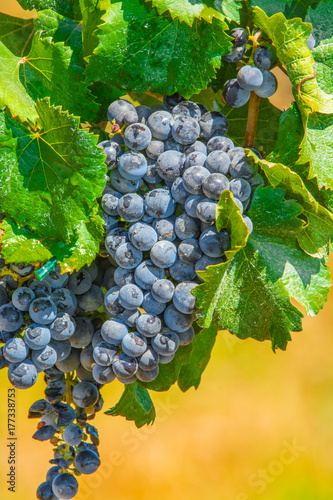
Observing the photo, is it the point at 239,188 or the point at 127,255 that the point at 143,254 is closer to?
the point at 127,255

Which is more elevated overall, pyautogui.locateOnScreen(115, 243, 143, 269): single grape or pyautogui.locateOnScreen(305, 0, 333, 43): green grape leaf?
pyautogui.locateOnScreen(305, 0, 333, 43): green grape leaf

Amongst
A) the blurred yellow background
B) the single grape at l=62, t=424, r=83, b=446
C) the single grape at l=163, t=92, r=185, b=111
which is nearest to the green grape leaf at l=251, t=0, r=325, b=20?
the single grape at l=163, t=92, r=185, b=111

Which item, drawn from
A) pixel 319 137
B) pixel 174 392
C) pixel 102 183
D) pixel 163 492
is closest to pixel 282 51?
pixel 319 137

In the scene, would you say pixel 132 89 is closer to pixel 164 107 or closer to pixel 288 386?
pixel 164 107

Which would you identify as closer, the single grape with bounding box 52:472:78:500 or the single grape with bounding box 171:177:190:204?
the single grape with bounding box 171:177:190:204

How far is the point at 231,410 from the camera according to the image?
1.58 meters

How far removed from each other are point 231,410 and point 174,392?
8.2 inches

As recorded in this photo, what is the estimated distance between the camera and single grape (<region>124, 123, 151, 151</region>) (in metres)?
0.50

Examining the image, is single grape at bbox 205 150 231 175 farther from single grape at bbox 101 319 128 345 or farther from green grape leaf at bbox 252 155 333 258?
single grape at bbox 101 319 128 345

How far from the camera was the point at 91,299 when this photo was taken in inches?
22.4

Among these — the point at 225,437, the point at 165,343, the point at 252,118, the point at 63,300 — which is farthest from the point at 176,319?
the point at 225,437

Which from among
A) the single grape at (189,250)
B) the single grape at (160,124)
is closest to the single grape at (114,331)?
the single grape at (189,250)

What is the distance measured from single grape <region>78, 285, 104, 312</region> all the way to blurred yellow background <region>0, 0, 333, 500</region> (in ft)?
3.17

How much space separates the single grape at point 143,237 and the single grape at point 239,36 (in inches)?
8.7
